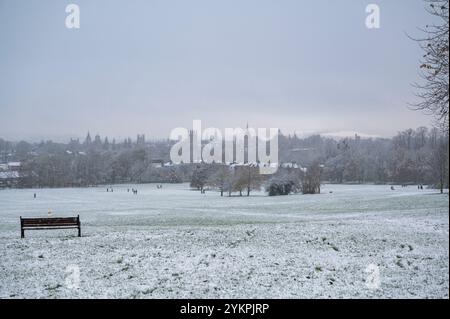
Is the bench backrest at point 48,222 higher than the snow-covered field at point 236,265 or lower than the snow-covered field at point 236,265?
higher

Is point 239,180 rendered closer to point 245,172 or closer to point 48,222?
point 245,172

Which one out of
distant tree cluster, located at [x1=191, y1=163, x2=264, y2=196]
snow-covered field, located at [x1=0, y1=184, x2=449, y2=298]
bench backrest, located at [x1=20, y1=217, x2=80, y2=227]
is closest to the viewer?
snow-covered field, located at [x1=0, y1=184, x2=449, y2=298]

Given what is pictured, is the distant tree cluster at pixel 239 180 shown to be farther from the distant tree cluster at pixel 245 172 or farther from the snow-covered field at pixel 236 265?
the snow-covered field at pixel 236 265

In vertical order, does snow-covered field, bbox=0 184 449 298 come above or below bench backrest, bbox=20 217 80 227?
below

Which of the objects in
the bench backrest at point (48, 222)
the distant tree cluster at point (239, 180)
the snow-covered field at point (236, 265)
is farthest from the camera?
the distant tree cluster at point (239, 180)

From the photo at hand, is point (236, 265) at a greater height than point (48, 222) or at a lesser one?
lesser

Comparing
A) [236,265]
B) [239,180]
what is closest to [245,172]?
[239,180]

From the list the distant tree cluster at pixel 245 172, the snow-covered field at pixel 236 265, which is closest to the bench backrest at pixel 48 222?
the snow-covered field at pixel 236 265

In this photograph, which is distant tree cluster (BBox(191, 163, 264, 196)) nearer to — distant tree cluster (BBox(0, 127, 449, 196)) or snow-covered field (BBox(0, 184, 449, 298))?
distant tree cluster (BBox(0, 127, 449, 196))

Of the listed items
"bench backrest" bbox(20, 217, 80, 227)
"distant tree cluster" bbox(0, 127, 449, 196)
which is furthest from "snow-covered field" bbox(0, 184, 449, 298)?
"distant tree cluster" bbox(0, 127, 449, 196)

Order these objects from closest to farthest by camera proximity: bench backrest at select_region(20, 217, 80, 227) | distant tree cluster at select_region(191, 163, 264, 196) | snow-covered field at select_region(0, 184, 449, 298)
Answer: snow-covered field at select_region(0, 184, 449, 298) < bench backrest at select_region(20, 217, 80, 227) < distant tree cluster at select_region(191, 163, 264, 196)

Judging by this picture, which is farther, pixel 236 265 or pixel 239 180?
pixel 239 180
